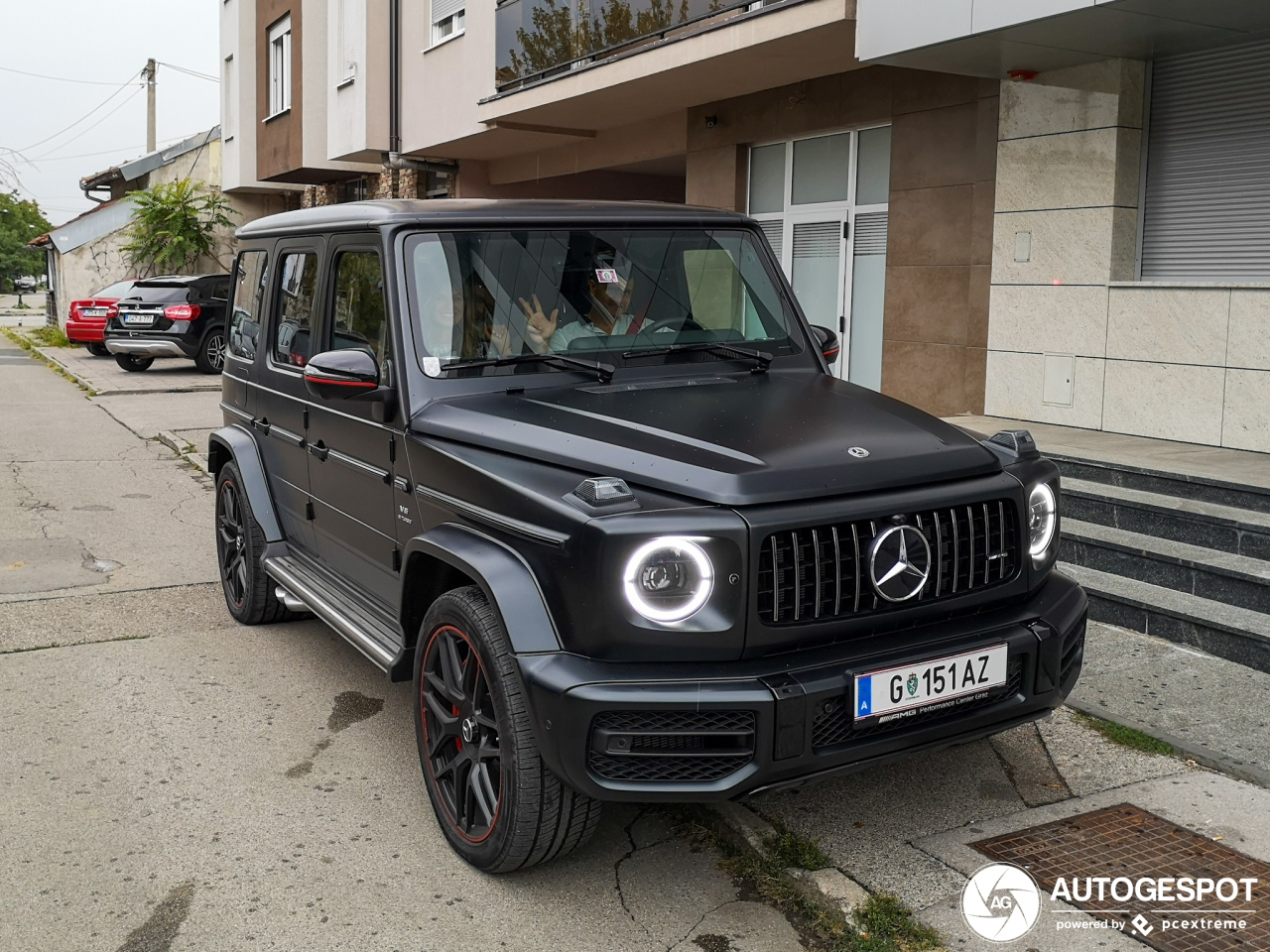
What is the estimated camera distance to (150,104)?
162 ft

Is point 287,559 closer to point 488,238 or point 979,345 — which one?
point 488,238

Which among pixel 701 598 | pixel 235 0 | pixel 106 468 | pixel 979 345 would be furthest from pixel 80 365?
pixel 701 598

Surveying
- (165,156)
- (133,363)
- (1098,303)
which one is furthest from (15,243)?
(1098,303)

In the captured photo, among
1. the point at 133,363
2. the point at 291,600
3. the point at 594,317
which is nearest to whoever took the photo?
the point at 594,317

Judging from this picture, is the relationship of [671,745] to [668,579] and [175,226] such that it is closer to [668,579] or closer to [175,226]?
[668,579]

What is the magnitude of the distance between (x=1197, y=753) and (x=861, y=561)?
1854 millimetres

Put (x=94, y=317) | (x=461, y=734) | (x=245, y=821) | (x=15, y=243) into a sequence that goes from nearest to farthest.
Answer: (x=461, y=734) < (x=245, y=821) < (x=94, y=317) < (x=15, y=243)

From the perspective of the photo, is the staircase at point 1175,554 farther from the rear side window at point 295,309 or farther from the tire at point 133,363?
the tire at point 133,363

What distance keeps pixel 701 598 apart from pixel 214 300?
21460mm

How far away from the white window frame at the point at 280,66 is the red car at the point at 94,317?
4872mm

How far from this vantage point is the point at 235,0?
28484 millimetres

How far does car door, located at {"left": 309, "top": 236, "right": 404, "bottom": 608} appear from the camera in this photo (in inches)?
170

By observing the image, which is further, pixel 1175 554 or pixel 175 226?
pixel 175 226

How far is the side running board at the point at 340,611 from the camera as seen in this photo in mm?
4176
